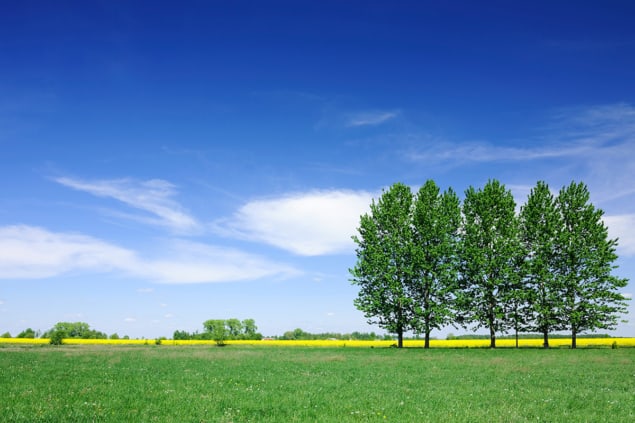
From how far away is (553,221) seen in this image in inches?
2304

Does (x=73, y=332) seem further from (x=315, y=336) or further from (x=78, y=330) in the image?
(x=315, y=336)

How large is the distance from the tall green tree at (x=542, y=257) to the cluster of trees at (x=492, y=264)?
0.12 meters

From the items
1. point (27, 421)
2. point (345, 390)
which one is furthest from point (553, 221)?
point (27, 421)

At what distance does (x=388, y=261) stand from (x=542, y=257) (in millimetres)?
19842

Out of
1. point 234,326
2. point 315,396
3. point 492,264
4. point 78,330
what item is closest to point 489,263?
point 492,264

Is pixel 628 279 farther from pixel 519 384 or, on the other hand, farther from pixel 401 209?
pixel 519 384

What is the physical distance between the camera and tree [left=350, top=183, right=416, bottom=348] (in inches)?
2245

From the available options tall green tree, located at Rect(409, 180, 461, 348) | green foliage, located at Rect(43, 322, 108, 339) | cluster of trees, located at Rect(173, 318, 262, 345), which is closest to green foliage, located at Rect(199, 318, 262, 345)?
cluster of trees, located at Rect(173, 318, 262, 345)

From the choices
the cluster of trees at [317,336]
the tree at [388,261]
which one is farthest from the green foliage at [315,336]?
the tree at [388,261]

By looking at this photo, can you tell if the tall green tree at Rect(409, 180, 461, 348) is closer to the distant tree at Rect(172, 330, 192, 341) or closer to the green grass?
the green grass

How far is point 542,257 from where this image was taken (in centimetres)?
5784

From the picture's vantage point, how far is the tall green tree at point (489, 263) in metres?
56.3

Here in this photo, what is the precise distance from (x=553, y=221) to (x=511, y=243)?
21.5 ft

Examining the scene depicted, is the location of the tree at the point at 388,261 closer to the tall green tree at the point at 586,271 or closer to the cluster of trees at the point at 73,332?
the tall green tree at the point at 586,271
